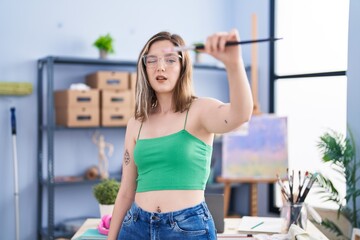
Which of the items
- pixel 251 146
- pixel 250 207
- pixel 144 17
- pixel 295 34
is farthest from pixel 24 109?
pixel 295 34

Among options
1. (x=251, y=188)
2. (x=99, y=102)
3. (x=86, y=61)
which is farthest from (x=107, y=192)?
(x=251, y=188)

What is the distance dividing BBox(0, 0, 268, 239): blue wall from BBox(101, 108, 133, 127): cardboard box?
1.13ft

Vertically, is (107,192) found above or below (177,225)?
below

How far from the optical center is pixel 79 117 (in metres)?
3.76

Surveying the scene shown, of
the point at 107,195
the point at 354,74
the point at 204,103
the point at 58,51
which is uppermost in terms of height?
the point at 58,51

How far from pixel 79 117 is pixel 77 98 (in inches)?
5.9

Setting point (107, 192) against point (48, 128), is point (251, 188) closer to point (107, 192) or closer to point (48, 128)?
point (48, 128)

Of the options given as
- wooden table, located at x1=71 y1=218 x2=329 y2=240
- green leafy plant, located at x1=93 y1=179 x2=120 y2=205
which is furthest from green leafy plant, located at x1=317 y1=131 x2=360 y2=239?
green leafy plant, located at x1=93 y1=179 x2=120 y2=205

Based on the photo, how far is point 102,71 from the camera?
3.96 metres

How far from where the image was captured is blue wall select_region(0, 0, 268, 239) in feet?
12.6

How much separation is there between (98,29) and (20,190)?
1519 millimetres

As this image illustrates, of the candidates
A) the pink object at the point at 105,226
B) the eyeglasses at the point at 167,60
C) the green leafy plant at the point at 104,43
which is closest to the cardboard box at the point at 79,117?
the green leafy plant at the point at 104,43

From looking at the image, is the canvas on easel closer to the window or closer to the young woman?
the window

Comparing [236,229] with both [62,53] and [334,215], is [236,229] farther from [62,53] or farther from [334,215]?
[62,53]
